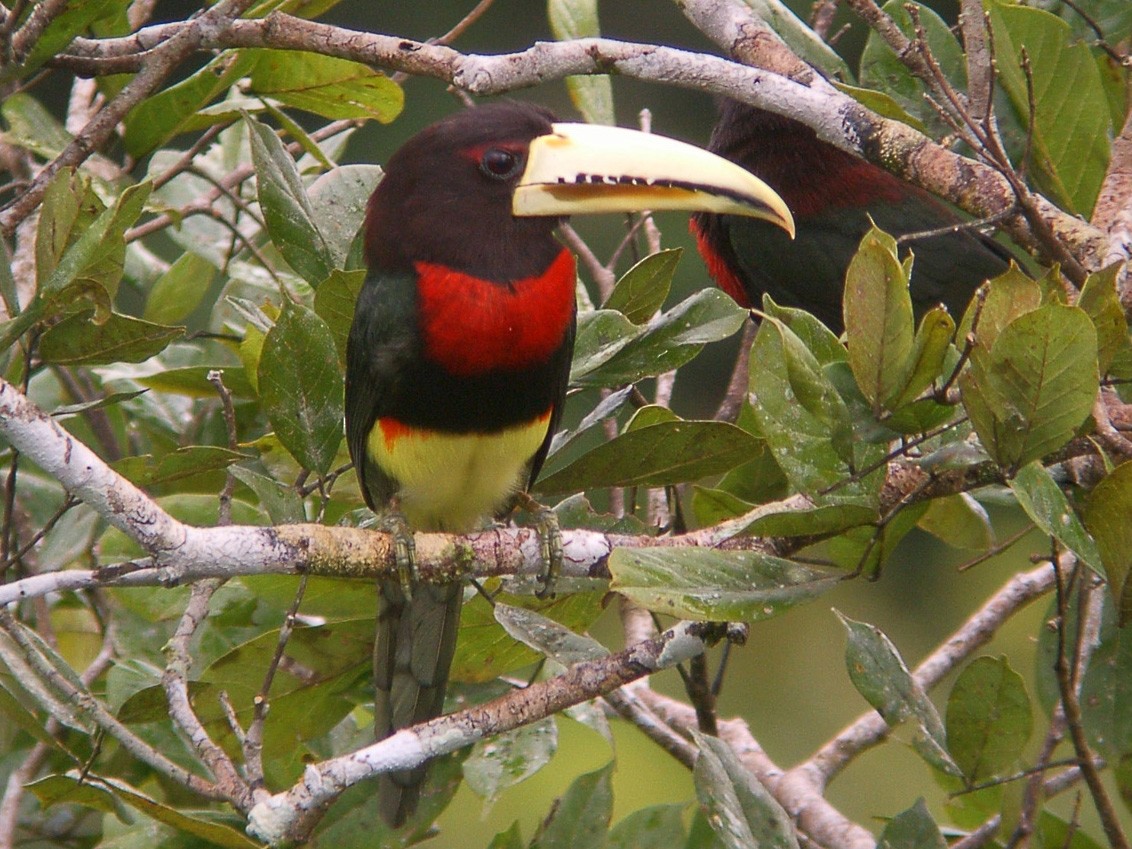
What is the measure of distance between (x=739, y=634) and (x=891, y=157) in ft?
2.25

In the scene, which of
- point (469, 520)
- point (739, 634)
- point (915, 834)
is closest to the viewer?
point (915, 834)

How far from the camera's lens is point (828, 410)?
1506mm

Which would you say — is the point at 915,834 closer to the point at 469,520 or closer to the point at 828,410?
the point at 828,410

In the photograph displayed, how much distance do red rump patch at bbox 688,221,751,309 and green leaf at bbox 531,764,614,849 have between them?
177cm

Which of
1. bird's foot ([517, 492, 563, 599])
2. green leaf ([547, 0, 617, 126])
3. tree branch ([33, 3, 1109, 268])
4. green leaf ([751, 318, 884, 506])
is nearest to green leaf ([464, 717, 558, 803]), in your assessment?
bird's foot ([517, 492, 563, 599])

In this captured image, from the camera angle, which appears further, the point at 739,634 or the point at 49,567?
the point at 49,567

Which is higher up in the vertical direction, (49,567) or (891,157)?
(891,157)

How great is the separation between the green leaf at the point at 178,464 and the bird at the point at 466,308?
31cm

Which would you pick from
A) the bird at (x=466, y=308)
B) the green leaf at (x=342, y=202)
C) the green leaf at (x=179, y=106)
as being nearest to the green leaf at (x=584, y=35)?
the bird at (x=466, y=308)

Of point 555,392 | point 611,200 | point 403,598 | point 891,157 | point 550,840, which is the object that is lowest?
point 550,840

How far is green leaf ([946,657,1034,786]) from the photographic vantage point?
178 centimetres

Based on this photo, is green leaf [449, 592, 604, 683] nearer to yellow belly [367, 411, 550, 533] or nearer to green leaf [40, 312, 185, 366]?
yellow belly [367, 411, 550, 533]

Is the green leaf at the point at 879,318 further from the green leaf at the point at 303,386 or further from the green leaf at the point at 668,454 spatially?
the green leaf at the point at 303,386

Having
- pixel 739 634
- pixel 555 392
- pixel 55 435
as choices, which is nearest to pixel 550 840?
pixel 739 634
